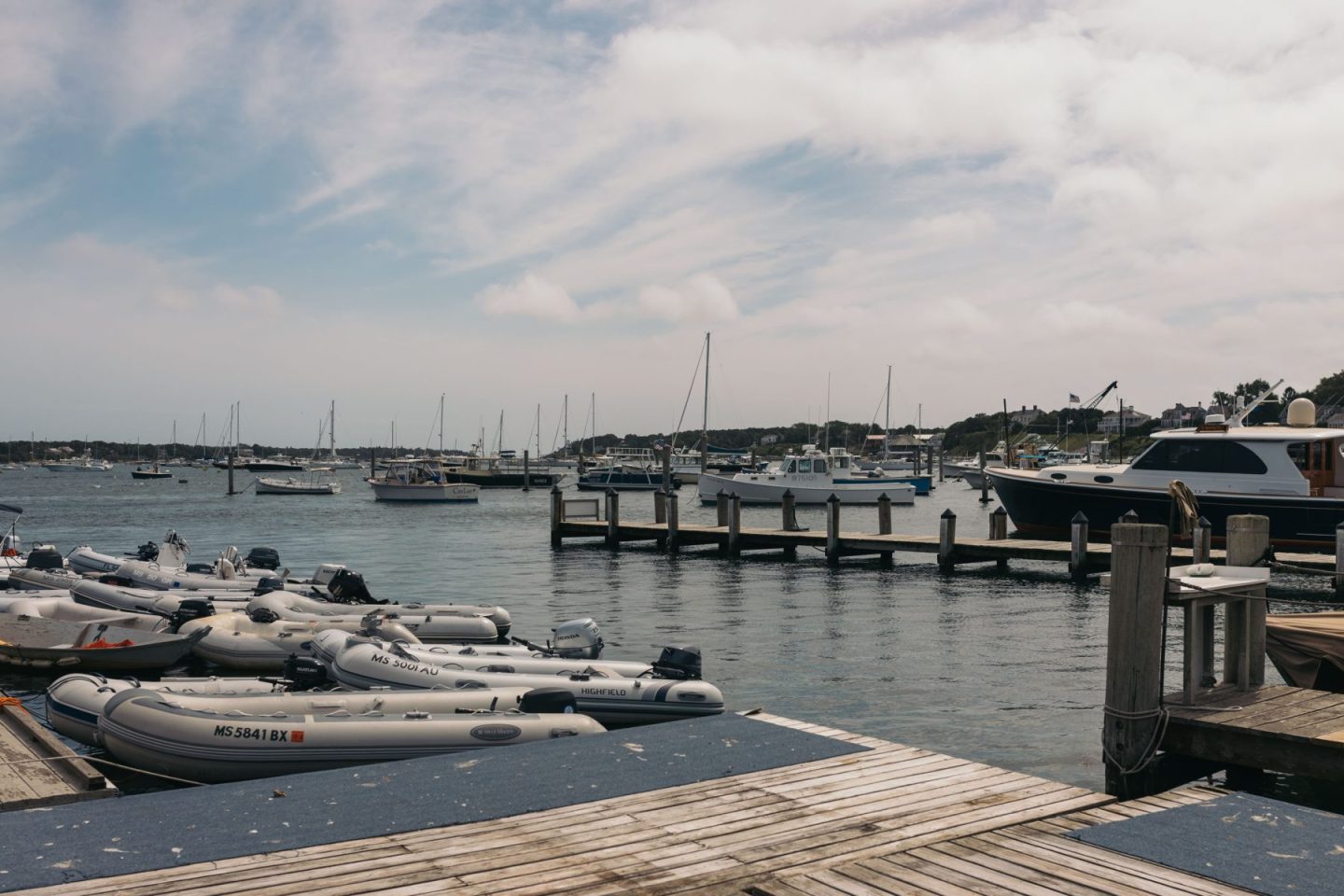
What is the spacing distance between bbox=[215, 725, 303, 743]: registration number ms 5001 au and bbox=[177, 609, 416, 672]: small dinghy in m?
5.82

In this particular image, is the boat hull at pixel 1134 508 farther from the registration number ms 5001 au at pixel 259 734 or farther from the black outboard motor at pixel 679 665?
the registration number ms 5001 au at pixel 259 734

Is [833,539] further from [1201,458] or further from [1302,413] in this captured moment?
[1302,413]

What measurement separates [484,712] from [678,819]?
3.37 m

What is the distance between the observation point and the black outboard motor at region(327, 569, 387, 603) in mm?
18203

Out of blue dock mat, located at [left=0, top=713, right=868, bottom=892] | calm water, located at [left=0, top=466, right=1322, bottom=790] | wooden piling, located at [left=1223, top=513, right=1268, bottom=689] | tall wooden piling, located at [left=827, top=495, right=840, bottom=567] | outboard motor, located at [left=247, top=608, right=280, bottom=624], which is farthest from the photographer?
tall wooden piling, located at [left=827, top=495, right=840, bottom=567]

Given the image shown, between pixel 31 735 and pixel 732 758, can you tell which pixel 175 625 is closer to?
pixel 31 735

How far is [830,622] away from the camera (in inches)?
754

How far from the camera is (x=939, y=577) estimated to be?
2550cm

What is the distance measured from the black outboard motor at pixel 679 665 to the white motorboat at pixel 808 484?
40.4 metres

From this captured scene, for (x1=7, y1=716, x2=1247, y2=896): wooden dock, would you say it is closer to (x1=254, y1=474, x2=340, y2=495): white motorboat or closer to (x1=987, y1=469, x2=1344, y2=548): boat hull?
(x1=987, y1=469, x2=1344, y2=548): boat hull

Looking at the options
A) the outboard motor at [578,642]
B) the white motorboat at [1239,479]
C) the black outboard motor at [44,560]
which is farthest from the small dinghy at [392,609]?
the white motorboat at [1239,479]

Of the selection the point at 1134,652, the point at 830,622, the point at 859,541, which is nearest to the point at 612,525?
the point at 859,541

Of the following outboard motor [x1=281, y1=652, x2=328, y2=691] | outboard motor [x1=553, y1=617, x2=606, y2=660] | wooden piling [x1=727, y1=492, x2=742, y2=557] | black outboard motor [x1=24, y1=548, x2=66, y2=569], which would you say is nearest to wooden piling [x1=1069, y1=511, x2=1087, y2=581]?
wooden piling [x1=727, y1=492, x2=742, y2=557]

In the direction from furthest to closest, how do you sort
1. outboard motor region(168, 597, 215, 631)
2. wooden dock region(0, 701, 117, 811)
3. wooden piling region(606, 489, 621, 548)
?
wooden piling region(606, 489, 621, 548) < outboard motor region(168, 597, 215, 631) < wooden dock region(0, 701, 117, 811)
